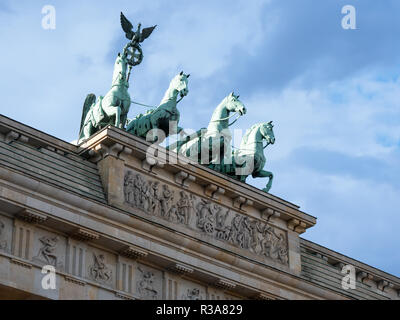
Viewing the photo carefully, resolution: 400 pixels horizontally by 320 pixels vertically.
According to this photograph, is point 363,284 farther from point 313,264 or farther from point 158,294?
point 158,294

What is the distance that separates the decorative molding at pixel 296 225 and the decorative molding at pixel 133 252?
627 centimetres

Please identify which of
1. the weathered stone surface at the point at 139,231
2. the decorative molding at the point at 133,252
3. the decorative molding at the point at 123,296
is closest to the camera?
the weathered stone surface at the point at 139,231

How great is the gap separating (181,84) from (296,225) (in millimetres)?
5303

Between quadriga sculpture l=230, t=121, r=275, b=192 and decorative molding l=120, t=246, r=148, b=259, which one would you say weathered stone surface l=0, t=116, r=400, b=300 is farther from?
quadriga sculpture l=230, t=121, r=275, b=192

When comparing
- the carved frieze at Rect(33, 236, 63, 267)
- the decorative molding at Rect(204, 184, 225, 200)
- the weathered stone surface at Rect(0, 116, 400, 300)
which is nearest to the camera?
the weathered stone surface at Rect(0, 116, 400, 300)

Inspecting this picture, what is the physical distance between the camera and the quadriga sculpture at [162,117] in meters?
31.1

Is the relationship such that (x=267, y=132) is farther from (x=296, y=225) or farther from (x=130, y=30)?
(x=130, y=30)

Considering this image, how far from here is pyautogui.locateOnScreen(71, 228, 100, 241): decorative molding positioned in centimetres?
2662

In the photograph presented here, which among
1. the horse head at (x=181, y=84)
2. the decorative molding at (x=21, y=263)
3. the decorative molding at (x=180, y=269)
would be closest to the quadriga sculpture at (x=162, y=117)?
the horse head at (x=181, y=84)

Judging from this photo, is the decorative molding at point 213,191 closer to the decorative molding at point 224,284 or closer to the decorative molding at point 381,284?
the decorative molding at point 224,284

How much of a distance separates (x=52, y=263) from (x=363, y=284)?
12.6 m

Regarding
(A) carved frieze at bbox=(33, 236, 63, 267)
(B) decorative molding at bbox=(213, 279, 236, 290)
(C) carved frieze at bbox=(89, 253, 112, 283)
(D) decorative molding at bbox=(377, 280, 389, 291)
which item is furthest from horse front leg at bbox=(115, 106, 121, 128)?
(D) decorative molding at bbox=(377, 280, 389, 291)

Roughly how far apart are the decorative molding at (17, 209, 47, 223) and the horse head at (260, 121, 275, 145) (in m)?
9.79

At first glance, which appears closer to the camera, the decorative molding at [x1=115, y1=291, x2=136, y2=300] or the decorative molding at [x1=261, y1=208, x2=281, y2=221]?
the decorative molding at [x1=115, y1=291, x2=136, y2=300]
